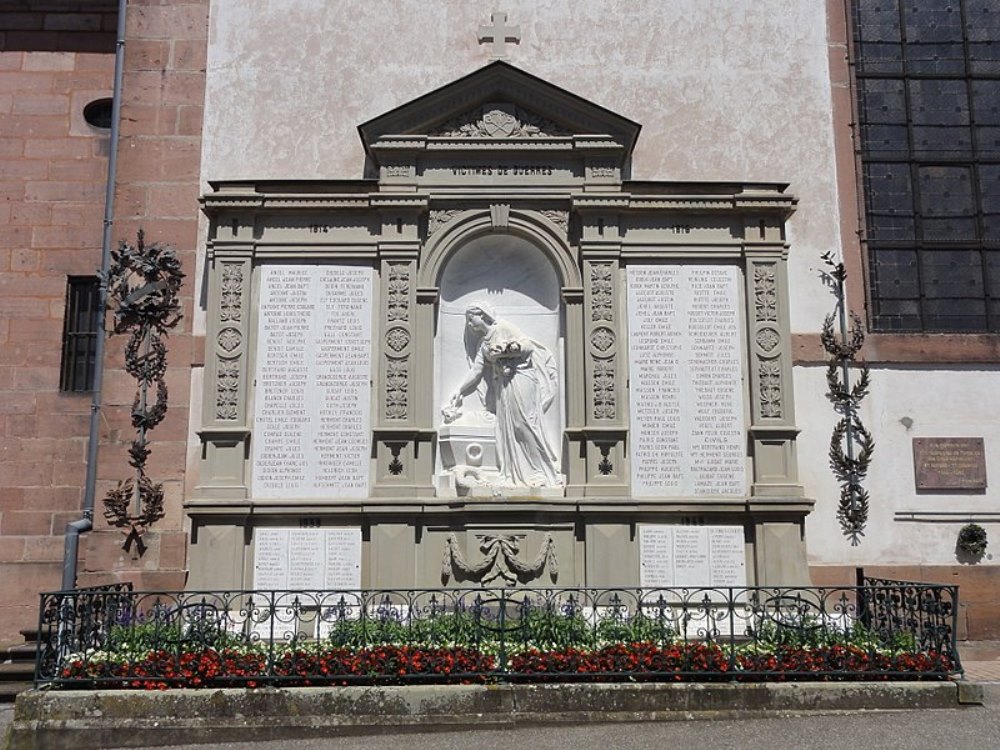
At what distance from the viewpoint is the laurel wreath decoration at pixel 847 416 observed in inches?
500

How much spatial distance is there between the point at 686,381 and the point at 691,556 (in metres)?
2.07

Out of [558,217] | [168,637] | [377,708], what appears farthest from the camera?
[558,217]

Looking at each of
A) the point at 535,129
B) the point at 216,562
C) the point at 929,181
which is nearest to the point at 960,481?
the point at 929,181

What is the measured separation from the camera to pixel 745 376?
12.2 meters

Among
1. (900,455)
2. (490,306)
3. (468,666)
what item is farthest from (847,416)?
(468,666)

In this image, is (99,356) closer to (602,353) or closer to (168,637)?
(168,637)

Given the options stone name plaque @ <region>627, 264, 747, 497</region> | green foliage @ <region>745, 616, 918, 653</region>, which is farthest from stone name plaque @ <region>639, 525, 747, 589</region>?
green foliage @ <region>745, 616, 918, 653</region>

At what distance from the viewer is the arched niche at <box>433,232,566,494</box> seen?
12.2m

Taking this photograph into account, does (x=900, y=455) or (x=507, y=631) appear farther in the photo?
(x=900, y=455)

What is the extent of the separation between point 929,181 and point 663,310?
456 centimetres

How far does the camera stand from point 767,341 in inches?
483

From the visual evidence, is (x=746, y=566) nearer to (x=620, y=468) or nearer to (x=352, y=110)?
(x=620, y=468)

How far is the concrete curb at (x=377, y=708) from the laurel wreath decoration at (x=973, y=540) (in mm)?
4388

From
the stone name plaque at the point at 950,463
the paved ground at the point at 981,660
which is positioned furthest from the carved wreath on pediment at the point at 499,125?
the paved ground at the point at 981,660
